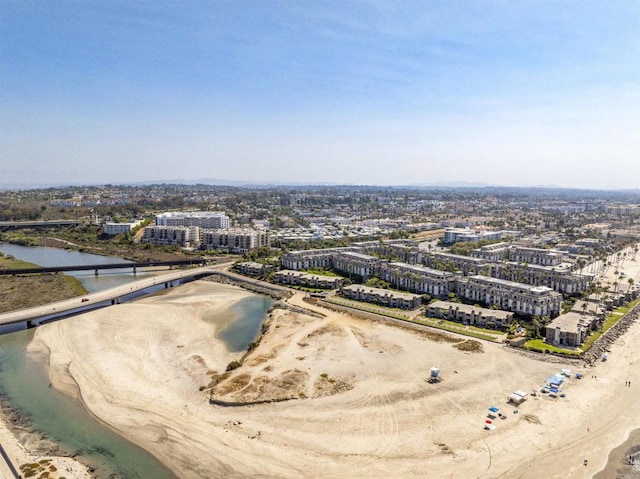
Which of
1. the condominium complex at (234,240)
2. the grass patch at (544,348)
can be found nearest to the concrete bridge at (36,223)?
the condominium complex at (234,240)

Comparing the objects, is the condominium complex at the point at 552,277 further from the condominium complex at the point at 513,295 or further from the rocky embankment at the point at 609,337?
the condominium complex at the point at 513,295

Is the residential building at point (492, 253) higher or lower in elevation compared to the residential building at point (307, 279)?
higher

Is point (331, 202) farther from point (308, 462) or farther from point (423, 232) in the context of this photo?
point (308, 462)

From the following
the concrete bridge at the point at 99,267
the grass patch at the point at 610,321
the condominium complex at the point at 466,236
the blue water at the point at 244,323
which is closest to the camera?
the grass patch at the point at 610,321

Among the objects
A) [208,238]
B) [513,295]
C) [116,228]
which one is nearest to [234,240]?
[208,238]

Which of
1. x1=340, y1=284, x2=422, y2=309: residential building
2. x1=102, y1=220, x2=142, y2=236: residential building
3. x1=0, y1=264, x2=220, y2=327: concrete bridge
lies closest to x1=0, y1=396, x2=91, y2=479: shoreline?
x1=0, y1=264, x2=220, y2=327: concrete bridge

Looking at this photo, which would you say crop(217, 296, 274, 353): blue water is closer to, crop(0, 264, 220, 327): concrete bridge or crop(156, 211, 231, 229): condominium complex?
crop(0, 264, 220, 327): concrete bridge

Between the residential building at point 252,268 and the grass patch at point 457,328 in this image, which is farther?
the residential building at point 252,268
